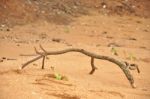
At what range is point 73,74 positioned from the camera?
732 centimetres

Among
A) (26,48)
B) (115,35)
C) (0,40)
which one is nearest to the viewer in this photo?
(26,48)

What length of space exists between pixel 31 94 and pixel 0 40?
666 cm

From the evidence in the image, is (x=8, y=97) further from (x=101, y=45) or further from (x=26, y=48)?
(x=101, y=45)

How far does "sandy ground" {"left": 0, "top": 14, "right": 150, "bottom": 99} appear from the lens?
5801 mm

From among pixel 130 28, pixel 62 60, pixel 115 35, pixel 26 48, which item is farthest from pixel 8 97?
pixel 130 28

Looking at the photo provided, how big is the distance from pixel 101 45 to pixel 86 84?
Answer: 6212 millimetres

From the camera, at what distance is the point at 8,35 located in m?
12.6

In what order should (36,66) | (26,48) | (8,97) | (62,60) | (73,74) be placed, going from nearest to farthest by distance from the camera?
(8,97) < (73,74) < (36,66) < (62,60) < (26,48)

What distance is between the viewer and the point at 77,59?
9445 millimetres

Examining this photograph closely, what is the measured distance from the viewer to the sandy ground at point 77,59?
580 cm

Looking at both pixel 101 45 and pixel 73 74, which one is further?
pixel 101 45

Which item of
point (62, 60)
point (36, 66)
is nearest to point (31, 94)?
point (36, 66)

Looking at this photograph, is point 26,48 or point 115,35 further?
point 115,35

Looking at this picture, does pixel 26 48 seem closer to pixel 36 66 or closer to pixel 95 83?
pixel 36 66
